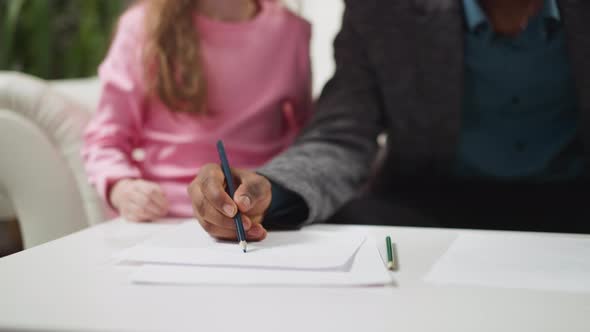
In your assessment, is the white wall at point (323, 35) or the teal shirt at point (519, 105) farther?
the white wall at point (323, 35)

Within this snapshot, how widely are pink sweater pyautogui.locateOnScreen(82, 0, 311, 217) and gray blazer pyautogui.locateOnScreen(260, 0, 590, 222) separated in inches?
6.4

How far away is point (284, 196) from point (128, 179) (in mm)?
336

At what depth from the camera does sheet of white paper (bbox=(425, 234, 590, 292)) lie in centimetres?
48

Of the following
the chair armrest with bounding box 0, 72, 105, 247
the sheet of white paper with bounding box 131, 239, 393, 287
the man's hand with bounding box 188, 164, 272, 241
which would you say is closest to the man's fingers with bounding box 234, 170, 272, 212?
the man's hand with bounding box 188, 164, 272, 241

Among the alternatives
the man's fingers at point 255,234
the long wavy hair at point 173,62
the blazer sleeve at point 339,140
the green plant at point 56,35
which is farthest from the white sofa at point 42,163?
the green plant at point 56,35

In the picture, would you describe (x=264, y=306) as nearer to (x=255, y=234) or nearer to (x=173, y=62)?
(x=255, y=234)

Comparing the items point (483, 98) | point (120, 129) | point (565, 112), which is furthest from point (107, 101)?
Result: point (565, 112)

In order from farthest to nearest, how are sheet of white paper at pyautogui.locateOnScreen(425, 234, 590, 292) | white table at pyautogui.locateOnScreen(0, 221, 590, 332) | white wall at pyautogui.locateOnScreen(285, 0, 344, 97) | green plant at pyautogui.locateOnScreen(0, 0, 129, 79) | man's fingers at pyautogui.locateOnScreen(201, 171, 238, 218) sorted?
green plant at pyautogui.locateOnScreen(0, 0, 129, 79), white wall at pyautogui.locateOnScreen(285, 0, 344, 97), man's fingers at pyautogui.locateOnScreen(201, 171, 238, 218), sheet of white paper at pyautogui.locateOnScreen(425, 234, 590, 292), white table at pyautogui.locateOnScreen(0, 221, 590, 332)

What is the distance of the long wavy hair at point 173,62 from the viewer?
1.04m

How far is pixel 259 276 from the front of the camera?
0.49 m

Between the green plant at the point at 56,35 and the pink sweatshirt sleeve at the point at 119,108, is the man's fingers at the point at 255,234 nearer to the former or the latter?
the pink sweatshirt sleeve at the point at 119,108

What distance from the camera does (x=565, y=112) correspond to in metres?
0.99

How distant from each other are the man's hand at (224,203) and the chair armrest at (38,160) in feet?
1.70

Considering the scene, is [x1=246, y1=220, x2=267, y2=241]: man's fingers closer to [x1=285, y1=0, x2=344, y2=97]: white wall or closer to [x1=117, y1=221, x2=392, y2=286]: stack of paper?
[x1=117, y1=221, x2=392, y2=286]: stack of paper
